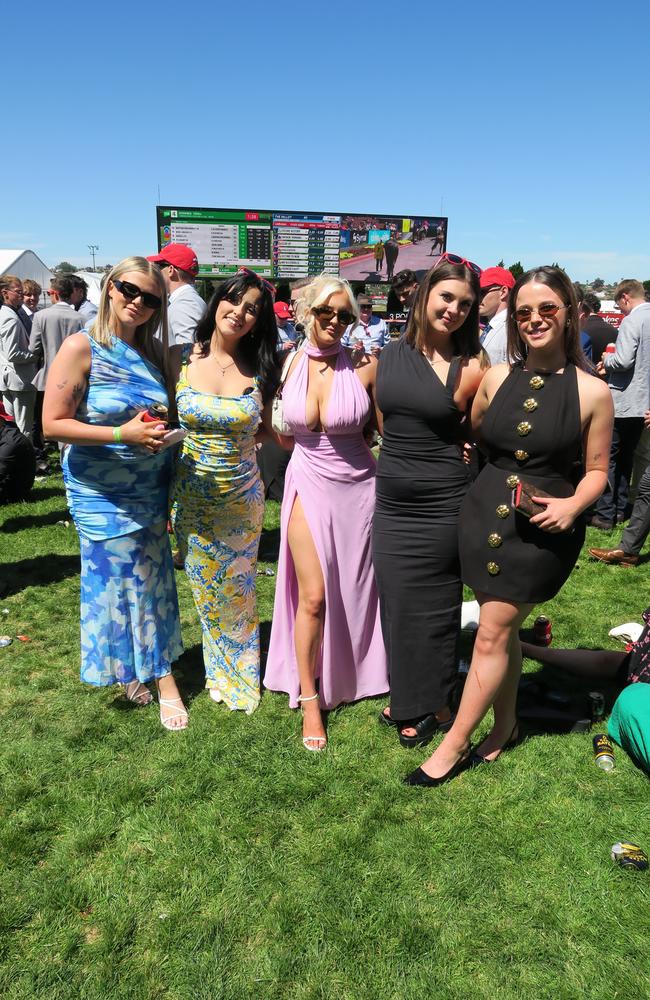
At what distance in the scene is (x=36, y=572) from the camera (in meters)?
5.50

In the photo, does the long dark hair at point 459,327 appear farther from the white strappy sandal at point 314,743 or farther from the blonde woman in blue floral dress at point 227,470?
the white strappy sandal at point 314,743

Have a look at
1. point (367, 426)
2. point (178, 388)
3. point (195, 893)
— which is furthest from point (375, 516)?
point (195, 893)

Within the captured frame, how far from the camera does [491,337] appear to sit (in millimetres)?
5266

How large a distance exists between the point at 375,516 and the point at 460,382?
2.44 feet

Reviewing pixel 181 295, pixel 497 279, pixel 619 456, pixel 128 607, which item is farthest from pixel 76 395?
pixel 619 456

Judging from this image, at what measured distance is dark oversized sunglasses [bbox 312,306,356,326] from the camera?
2.89 metres

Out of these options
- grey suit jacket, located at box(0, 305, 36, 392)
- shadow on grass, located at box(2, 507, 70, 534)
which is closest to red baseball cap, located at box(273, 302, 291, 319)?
grey suit jacket, located at box(0, 305, 36, 392)

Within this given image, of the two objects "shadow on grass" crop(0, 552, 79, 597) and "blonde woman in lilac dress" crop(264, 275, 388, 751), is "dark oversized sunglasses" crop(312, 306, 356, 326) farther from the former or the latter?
"shadow on grass" crop(0, 552, 79, 597)

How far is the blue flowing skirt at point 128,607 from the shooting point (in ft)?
10.3

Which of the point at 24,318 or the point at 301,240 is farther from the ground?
the point at 301,240

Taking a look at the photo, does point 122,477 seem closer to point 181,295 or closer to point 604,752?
point 604,752

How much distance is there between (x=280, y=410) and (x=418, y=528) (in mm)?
832

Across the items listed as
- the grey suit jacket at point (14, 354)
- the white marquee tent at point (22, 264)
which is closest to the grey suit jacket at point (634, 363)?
the grey suit jacket at point (14, 354)

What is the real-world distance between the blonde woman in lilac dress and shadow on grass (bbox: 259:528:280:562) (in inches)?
88.1
